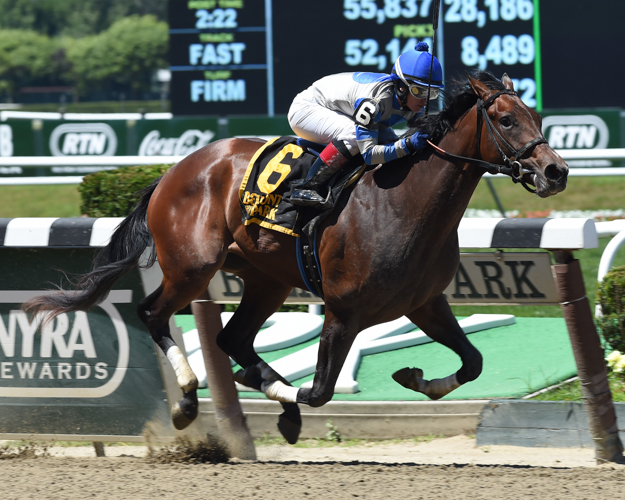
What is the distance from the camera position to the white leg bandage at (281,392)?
3812mm

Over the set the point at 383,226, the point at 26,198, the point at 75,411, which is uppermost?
the point at 383,226

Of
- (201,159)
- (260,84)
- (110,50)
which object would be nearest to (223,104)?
(260,84)

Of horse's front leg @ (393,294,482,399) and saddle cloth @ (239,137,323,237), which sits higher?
saddle cloth @ (239,137,323,237)

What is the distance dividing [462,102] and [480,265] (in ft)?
2.58

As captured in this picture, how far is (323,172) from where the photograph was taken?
367cm

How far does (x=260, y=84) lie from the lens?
525 inches

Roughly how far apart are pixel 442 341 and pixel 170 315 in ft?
4.14

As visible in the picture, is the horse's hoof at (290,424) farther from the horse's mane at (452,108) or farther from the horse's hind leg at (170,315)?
the horse's mane at (452,108)

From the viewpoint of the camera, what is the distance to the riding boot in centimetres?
366

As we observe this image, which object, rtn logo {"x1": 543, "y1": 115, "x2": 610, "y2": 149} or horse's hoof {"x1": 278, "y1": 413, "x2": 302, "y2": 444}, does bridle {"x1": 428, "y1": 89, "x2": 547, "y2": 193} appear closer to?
horse's hoof {"x1": 278, "y1": 413, "x2": 302, "y2": 444}

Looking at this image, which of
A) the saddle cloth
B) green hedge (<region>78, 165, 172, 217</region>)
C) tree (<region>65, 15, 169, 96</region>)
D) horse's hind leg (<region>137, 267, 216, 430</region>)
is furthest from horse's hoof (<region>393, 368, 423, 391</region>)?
tree (<region>65, 15, 169, 96</region>)

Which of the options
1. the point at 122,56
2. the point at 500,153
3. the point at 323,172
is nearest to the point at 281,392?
the point at 323,172

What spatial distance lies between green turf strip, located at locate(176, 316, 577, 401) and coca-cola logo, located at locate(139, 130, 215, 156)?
29.4 ft

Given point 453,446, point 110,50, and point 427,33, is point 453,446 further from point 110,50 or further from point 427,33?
point 110,50
